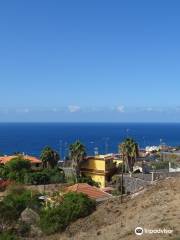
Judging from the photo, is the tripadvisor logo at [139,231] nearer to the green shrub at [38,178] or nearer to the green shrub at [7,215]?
the green shrub at [7,215]

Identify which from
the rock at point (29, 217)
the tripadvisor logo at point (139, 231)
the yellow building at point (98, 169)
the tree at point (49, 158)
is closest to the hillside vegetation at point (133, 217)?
the tripadvisor logo at point (139, 231)

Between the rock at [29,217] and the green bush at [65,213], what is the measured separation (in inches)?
35.9

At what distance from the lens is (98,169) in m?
79.5

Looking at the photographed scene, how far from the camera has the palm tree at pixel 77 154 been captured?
76.7 m

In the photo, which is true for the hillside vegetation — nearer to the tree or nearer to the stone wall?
the stone wall

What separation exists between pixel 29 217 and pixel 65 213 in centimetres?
404

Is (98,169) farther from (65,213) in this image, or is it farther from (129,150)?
(65,213)

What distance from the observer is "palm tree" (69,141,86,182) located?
7669cm

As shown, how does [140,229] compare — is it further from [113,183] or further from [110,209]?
[113,183]

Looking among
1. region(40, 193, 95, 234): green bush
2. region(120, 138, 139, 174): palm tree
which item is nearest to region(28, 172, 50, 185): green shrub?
region(120, 138, 139, 174): palm tree

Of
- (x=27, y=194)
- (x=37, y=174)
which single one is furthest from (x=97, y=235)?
(x=37, y=174)

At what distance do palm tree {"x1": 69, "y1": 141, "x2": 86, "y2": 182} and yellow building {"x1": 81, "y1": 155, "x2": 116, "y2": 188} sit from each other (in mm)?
2345

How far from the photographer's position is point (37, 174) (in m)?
69.4

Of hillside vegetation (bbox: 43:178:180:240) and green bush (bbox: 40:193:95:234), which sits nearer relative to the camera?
hillside vegetation (bbox: 43:178:180:240)
